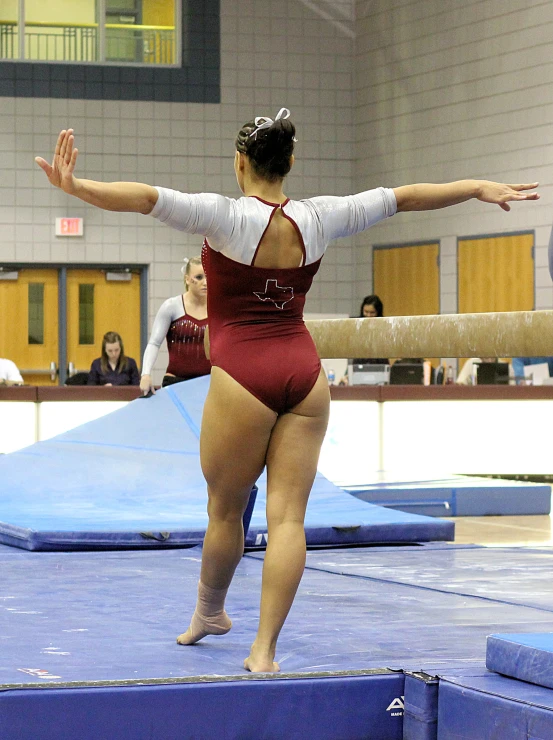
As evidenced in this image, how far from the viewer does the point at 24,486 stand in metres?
5.75

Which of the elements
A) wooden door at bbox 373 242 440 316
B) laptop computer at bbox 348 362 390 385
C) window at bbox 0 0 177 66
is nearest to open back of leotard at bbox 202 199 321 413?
laptop computer at bbox 348 362 390 385

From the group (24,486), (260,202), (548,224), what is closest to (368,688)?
(260,202)

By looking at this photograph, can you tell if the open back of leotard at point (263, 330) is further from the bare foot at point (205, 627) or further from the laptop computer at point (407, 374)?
the laptop computer at point (407, 374)

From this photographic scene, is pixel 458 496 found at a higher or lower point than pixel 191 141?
lower

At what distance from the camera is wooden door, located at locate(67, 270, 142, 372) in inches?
531

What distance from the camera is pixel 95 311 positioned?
13.5 meters

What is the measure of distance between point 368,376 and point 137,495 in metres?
4.48

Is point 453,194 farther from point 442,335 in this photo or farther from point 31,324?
point 31,324

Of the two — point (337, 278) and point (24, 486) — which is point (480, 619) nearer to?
point (24, 486)

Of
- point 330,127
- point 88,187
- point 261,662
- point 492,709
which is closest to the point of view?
point 492,709

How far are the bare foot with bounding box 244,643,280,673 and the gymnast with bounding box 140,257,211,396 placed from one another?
397 centimetres

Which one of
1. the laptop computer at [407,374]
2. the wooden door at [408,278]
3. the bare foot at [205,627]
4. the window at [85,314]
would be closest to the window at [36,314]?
the window at [85,314]

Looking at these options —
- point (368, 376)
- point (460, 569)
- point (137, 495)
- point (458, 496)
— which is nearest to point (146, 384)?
point (137, 495)

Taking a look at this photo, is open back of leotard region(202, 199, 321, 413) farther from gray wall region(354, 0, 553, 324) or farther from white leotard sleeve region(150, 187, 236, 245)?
gray wall region(354, 0, 553, 324)
